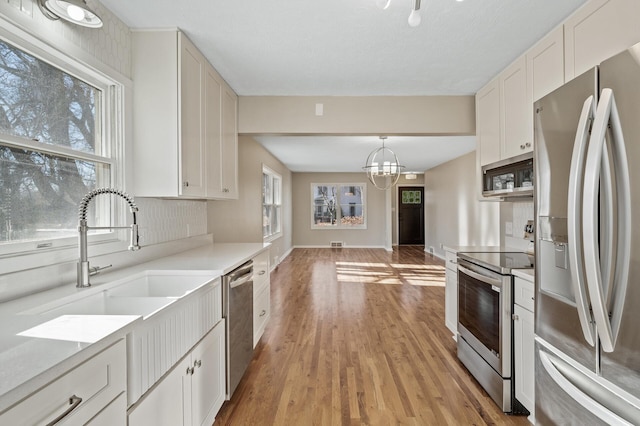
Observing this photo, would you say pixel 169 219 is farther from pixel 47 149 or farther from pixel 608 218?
pixel 608 218

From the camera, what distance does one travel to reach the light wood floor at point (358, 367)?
1.95 m

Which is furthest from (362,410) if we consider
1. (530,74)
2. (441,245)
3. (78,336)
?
(441,245)

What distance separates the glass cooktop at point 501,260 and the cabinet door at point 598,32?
→ 3.93ft

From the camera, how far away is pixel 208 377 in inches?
68.2

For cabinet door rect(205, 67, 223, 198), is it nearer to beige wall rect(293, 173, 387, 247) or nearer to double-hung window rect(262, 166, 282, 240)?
double-hung window rect(262, 166, 282, 240)

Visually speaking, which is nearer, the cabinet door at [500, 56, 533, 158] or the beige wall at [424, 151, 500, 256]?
the cabinet door at [500, 56, 533, 158]

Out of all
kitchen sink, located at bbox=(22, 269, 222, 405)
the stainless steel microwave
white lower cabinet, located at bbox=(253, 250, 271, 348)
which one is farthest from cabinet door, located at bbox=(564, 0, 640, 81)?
white lower cabinet, located at bbox=(253, 250, 271, 348)

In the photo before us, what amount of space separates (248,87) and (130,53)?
107 cm

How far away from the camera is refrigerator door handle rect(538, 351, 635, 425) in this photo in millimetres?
986

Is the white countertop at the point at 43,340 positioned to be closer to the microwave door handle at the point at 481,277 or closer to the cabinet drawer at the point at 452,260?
the microwave door handle at the point at 481,277

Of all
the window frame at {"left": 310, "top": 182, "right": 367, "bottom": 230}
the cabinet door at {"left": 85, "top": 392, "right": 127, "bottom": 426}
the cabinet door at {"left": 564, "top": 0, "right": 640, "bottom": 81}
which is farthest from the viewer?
the window frame at {"left": 310, "top": 182, "right": 367, "bottom": 230}

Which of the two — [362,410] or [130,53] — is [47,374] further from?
[130,53]

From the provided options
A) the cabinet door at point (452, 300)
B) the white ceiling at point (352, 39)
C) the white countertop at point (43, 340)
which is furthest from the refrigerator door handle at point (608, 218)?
the cabinet door at point (452, 300)

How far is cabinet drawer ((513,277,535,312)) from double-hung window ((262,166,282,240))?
15.2 feet
